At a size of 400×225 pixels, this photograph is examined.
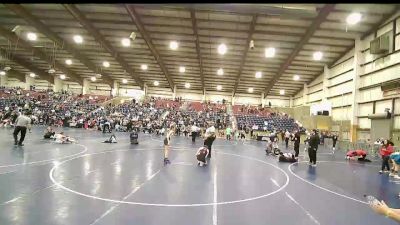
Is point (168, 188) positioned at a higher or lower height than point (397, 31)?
lower

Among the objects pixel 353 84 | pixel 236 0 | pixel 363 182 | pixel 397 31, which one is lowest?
pixel 363 182

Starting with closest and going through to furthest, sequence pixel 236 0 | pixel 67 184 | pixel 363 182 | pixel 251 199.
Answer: pixel 236 0
pixel 251 199
pixel 67 184
pixel 363 182

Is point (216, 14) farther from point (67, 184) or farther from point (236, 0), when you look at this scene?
point (236, 0)

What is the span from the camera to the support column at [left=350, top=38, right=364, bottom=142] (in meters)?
29.5

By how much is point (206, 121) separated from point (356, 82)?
1741cm

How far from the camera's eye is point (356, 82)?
30141mm

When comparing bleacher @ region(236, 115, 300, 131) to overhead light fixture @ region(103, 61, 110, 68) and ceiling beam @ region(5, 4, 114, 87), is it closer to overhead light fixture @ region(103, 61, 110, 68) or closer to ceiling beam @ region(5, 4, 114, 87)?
overhead light fixture @ region(103, 61, 110, 68)

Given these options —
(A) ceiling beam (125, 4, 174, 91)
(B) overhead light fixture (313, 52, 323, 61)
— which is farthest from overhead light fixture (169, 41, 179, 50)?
(B) overhead light fixture (313, 52, 323, 61)

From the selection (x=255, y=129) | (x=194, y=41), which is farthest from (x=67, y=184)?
(x=255, y=129)

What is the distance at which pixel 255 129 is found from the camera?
39062mm

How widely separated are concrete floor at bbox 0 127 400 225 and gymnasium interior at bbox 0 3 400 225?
0.05 metres

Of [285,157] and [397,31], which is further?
[397,31]

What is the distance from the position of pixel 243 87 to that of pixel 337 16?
81.7 ft

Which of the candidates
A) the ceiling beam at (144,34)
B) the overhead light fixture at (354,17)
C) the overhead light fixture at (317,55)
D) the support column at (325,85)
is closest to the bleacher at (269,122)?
the support column at (325,85)
